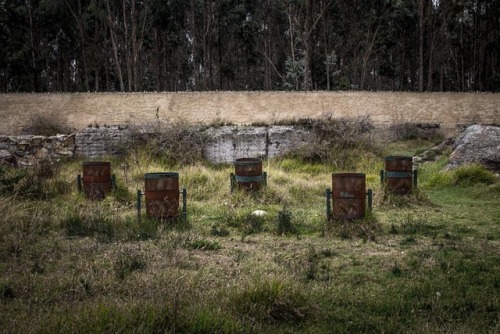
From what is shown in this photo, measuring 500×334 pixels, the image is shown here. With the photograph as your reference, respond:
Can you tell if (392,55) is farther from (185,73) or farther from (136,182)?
(136,182)

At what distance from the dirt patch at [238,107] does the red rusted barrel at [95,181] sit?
11.8 meters

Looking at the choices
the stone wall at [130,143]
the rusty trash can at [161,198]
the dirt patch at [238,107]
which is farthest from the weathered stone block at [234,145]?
the rusty trash can at [161,198]

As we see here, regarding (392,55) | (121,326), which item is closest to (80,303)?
(121,326)

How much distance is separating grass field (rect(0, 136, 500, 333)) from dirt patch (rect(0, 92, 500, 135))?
1217cm

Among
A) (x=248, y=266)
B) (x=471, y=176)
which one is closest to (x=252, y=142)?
(x=471, y=176)

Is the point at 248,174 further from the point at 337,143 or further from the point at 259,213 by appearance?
the point at 337,143

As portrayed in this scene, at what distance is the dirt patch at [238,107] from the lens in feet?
75.9

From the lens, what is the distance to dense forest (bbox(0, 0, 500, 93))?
113ft

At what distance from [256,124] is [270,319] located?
15.8m

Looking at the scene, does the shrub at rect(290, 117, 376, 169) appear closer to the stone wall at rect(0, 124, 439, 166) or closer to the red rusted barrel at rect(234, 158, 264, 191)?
the stone wall at rect(0, 124, 439, 166)

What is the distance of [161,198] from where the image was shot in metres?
8.66

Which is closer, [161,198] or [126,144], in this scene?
[161,198]

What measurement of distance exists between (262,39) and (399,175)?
34.7 m

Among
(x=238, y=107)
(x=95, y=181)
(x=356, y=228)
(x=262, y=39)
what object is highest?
(x=262, y=39)
